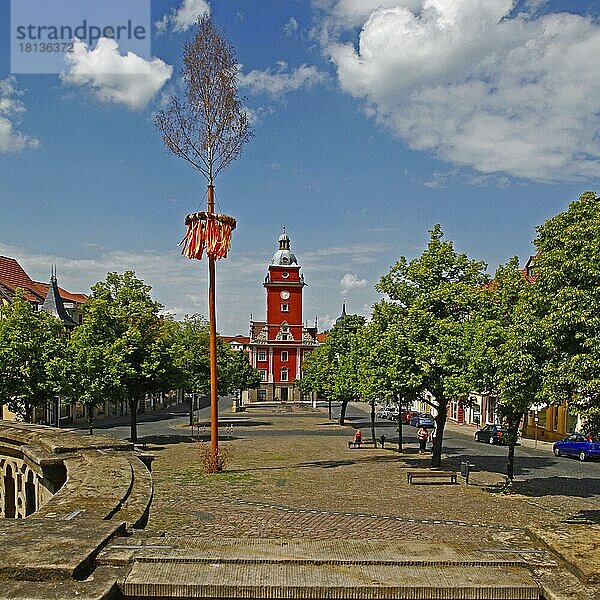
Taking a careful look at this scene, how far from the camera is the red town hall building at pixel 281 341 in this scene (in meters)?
110

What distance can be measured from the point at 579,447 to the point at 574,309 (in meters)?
22.6

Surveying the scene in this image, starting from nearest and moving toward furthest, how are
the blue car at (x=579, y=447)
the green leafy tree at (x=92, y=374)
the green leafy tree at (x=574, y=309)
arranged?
the green leafy tree at (x=574, y=309) → the blue car at (x=579, y=447) → the green leafy tree at (x=92, y=374)

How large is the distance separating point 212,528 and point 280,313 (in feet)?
307

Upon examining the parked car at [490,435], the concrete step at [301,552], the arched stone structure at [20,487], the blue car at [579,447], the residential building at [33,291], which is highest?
the residential building at [33,291]

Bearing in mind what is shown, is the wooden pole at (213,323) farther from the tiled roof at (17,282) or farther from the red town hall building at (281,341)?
the red town hall building at (281,341)

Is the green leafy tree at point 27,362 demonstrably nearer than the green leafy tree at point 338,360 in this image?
Yes

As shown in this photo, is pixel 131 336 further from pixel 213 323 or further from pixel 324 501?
pixel 324 501

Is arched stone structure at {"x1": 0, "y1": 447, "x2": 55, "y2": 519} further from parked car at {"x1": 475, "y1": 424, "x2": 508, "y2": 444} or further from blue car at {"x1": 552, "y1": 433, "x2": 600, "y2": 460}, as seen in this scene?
parked car at {"x1": 475, "y1": 424, "x2": 508, "y2": 444}

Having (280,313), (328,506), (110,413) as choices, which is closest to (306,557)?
(328,506)

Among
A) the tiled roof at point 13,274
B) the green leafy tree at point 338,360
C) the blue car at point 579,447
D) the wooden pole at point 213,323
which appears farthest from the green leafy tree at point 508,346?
the tiled roof at point 13,274

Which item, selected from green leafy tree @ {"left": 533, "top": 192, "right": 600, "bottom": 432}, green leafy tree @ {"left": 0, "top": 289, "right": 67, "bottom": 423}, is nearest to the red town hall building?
green leafy tree @ {"left": 0, "top": 289, "right": 67, "bottom": 423}

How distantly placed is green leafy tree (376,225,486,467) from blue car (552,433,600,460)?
1077 centimetres

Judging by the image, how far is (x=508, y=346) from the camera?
64.4 feet

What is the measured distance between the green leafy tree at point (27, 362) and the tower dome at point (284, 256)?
72994 millimetres
